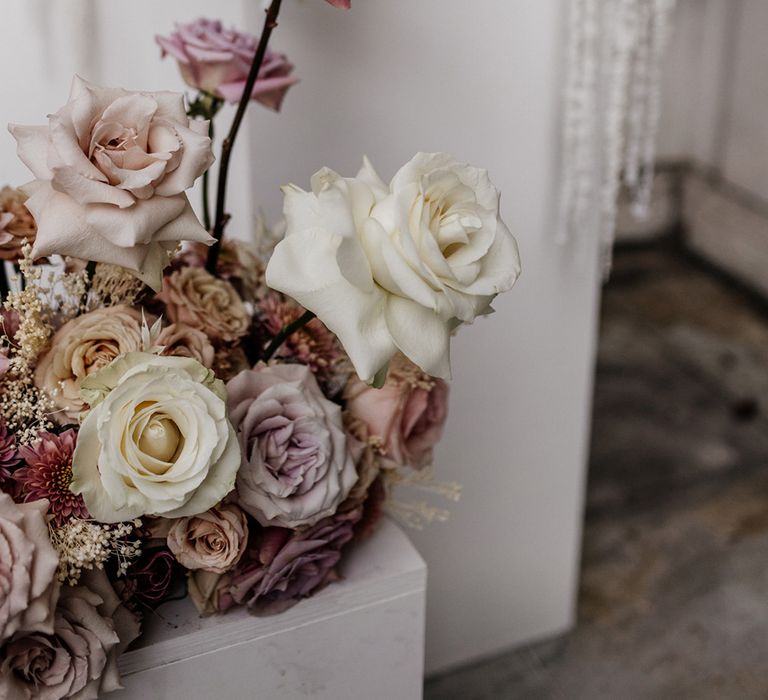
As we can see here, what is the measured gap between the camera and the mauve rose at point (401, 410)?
3.29 ft

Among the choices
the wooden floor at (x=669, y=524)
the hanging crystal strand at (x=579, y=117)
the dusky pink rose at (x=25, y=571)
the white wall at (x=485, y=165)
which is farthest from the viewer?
the wooden floor at (x=669, y=524)

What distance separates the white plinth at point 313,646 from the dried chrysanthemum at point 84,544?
0.14m

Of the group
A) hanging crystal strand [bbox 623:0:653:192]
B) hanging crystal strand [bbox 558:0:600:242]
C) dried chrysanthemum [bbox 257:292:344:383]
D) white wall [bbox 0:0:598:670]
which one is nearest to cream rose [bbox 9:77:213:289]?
dried chrysanthemum [bbox 257:292:344:383]

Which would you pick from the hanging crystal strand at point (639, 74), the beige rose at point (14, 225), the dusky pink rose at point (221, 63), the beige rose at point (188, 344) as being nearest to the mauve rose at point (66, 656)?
the beige rose at point (188, 344)

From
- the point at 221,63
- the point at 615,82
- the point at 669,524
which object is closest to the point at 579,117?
the point at 615,82

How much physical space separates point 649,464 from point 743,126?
1.64 m

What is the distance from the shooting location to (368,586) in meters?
1.04

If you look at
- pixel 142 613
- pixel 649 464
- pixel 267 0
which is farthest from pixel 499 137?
pixel 649 464

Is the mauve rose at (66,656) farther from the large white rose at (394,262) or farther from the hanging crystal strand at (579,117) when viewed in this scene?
the hanging crystal strand at (579,117)

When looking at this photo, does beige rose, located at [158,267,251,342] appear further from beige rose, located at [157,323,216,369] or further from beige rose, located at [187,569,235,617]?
beige rose, located at [187,569,235,617]

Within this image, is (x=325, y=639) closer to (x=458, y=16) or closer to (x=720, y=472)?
(x=458, y=16)

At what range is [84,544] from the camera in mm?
838

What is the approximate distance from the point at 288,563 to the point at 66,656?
22cm

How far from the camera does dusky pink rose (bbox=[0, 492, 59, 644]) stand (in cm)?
75
